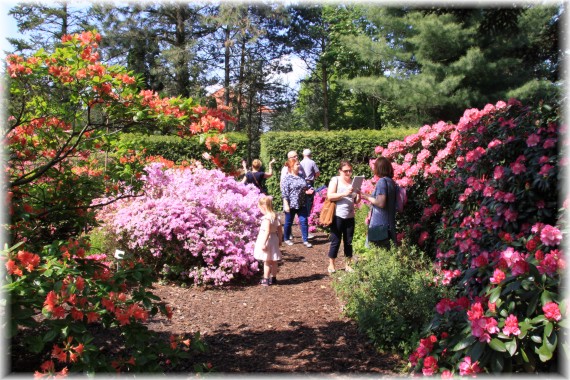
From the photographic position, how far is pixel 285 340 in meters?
3.84

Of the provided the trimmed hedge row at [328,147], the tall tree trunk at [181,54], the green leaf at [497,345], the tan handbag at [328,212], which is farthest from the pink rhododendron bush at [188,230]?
the tall tree trunk at [181,54]

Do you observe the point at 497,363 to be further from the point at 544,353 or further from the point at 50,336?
the point at 50,336

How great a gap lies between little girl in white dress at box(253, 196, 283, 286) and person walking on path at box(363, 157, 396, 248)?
1.16 m

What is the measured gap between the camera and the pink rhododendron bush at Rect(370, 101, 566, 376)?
223cm

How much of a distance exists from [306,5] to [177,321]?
2254 cm

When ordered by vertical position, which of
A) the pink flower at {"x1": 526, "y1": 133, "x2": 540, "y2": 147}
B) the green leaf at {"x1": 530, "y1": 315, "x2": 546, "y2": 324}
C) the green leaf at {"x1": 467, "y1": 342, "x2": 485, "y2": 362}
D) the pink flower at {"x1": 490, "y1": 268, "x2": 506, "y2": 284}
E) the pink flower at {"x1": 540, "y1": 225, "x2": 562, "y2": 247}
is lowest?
the green leaf at {"x1": 467, "y1": 342, "x2": 485, "y2": 362}

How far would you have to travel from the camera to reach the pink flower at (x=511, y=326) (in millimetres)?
2180

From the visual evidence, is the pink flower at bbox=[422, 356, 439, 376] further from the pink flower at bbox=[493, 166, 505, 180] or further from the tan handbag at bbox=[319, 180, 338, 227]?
the tan handbag at bbox=[319, 180, 338, 227]

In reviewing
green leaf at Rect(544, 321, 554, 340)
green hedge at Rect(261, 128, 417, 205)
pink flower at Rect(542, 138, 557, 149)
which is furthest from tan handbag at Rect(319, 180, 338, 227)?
green hedge at Rect(261, 128, 417, 205)

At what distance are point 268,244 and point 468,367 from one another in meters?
3.41

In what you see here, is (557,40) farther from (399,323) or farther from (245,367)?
(245,367)

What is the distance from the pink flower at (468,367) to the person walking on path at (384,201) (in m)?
2.89

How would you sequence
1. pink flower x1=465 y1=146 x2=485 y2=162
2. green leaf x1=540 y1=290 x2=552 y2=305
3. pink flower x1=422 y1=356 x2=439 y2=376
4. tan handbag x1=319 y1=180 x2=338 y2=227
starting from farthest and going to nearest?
tan handbag x1=319 y1=180 x2=338 y2=227
pink flower x1=465 y1=146 x2=485 y2=162
pink flower x1=422 y1=356 x2=439 y2=376
green leaf x1=540 y1=290 x2=552 y2=305

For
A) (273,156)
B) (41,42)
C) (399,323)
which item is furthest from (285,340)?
(41,42)
